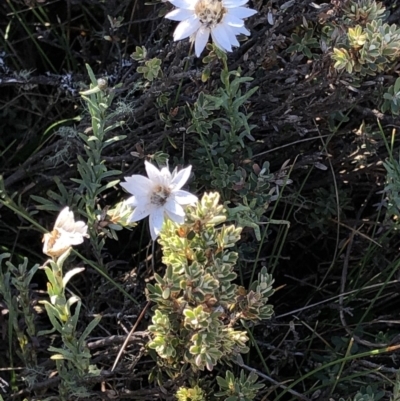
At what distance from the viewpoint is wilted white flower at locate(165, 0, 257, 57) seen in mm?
1070

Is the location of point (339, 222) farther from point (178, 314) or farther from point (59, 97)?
point (59, 97)

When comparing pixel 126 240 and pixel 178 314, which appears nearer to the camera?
pixel 178 314

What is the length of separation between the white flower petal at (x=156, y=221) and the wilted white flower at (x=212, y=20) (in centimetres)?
27

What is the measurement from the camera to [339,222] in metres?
1.45

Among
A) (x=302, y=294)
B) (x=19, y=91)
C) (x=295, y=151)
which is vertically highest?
(x=19, y=91)

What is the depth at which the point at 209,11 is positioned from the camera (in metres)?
1.07

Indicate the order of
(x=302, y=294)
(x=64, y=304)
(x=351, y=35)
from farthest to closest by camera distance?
1. (x=302, y=294)
2. (x=351, y=35)
3. (x=64, y=304)

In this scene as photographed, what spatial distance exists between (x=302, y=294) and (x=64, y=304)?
2.45ft

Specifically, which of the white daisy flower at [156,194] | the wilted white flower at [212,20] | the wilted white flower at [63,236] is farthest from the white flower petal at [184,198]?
the wilted white flower at [212,20]

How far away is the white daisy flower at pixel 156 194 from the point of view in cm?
100

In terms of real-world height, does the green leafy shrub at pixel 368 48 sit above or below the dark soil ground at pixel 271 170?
above

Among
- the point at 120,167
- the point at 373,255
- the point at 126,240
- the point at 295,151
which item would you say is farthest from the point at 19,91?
the point at 373,255

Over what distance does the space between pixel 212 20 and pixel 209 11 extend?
0.02m

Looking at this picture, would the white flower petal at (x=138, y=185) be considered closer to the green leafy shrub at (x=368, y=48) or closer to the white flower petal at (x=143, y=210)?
the white flower petal at (x=143, y=210)
